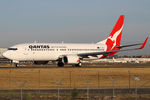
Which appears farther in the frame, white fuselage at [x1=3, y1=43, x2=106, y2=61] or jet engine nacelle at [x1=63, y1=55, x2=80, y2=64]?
jet engine nacelle at [x1=63, y1=55, x2=80, y2=64]

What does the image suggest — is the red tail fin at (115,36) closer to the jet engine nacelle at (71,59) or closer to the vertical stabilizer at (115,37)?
the vertical stabilizer at (115,37)

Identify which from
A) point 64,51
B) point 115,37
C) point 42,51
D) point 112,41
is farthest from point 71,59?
point 115,37

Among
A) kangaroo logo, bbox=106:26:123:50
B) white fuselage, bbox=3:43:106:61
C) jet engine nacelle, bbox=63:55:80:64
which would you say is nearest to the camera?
white fuselage, bbox=3:43:106:61

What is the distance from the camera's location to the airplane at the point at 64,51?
56.6 metres

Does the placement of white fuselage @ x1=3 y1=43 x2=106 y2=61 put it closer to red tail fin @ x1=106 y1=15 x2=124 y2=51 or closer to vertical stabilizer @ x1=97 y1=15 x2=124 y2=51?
vertical stabilizer @ x1=97 y1=15 x2=124 y2=51

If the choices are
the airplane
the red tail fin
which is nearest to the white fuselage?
the airplane

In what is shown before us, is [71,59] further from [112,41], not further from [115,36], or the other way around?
[115,36]

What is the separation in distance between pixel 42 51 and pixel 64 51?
511 centimetres

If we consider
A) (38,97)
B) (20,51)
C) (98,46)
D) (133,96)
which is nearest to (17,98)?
(38,97)

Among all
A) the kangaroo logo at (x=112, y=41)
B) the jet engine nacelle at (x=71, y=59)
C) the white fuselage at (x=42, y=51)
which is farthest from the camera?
the kangaroo logo at (x=112, y=41)

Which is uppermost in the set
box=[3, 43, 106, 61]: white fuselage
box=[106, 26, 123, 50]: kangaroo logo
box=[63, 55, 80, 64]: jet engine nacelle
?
box=[106, 26, 123, 50]: kangaroo logo

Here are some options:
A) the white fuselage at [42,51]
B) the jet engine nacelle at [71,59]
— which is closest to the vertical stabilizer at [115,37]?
the white fuselage at [42,51]

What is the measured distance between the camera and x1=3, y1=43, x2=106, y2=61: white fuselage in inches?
2218

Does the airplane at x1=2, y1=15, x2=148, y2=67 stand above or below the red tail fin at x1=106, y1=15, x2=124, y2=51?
below
